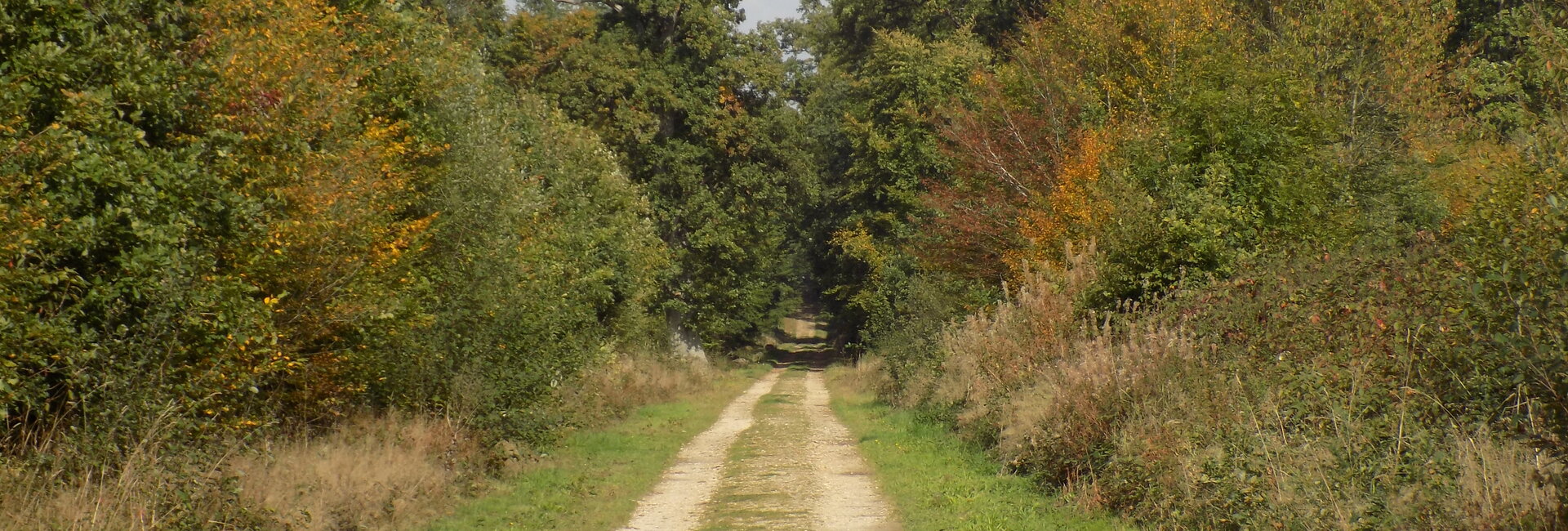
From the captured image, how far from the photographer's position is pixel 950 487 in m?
13.9

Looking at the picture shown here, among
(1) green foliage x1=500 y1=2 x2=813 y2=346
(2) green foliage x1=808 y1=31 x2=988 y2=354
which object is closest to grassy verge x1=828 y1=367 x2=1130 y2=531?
(2) green foliage x1=808 y1=31 x2=988 y2=354

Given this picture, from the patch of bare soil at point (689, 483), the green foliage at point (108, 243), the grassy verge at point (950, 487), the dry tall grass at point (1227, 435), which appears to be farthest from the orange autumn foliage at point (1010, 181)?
the green foliage at point (108, 243)

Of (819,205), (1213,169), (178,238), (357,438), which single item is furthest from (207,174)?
(819,205)

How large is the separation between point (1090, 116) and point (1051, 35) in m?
4.91

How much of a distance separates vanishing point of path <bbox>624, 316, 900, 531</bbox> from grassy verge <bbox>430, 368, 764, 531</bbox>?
34 cm

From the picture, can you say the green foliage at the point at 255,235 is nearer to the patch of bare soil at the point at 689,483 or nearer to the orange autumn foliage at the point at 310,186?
the orange autumn foliage at the point at 310,186

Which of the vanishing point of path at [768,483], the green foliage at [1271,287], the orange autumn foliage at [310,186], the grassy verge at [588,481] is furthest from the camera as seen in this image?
the grassy verge at [588,481]

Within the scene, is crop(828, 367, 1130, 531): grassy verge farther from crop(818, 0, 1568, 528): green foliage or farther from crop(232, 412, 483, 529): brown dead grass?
crop(232, 412, 483, 529): brown dead grass

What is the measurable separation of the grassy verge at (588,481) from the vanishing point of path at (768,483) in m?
0.34

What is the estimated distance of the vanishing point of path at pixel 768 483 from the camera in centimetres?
1202

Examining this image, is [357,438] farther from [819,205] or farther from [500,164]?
[819,205]

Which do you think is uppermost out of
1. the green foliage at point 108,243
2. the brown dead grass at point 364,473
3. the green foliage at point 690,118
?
the green foliage at point 690,118

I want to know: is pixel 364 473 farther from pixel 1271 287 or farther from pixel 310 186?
pixel 1271 287

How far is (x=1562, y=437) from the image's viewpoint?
6250mm
